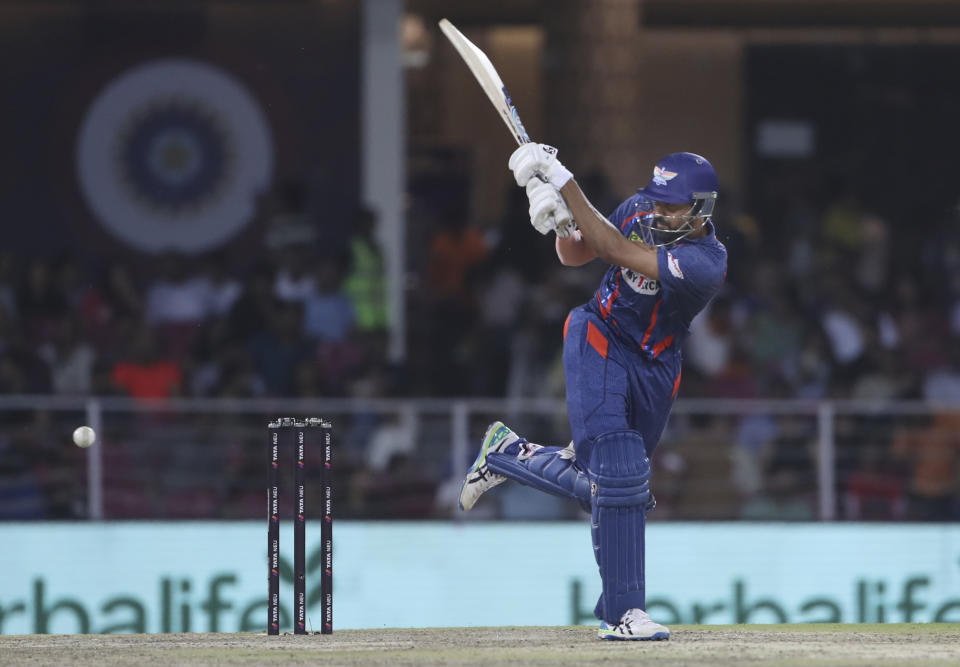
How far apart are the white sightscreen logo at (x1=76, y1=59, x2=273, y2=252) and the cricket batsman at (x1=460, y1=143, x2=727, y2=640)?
26.3 feet

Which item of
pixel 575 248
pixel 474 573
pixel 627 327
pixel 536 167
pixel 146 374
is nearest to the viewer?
pixel 536 167

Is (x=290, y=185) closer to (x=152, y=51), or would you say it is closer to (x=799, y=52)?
(x=152, y=51)

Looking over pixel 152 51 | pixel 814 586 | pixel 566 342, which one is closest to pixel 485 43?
pixel 152 51

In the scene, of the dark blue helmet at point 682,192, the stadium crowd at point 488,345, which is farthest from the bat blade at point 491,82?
the stadium crowd at point 488,345

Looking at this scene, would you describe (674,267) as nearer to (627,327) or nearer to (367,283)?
(627,327)

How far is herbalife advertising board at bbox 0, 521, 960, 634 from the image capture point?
437 inches

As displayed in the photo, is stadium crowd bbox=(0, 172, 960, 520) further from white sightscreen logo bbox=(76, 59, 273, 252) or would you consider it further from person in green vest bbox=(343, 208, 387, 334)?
white sightscreen logo bbox=(76, 59, 273, 252)

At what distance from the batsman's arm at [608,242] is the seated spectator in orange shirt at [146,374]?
5.93m

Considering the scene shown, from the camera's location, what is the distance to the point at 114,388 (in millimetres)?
12164

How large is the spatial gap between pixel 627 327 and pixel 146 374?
232 inches

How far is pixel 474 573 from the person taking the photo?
11273 mm

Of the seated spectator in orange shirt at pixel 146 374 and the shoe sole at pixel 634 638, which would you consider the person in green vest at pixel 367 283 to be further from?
the shoe sole at pixel 634 638

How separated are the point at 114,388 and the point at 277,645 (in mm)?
5332

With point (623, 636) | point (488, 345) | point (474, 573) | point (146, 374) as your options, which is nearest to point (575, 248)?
point (623, 636)
